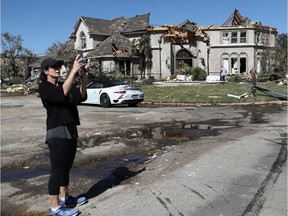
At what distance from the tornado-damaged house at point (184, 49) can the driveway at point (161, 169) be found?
30509 mm

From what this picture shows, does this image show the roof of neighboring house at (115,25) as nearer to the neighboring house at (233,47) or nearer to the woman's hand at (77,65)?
the neighboring house at (233,47)

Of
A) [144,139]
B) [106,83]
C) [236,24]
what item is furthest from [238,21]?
[144,139]

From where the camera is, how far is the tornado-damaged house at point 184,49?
41.8m

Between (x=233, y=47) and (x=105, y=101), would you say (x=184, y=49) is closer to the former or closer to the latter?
(x=233, y=47)

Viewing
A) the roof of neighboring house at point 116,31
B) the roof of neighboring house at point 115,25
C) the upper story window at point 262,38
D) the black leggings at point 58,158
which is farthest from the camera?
the roof of neighboring house at point 115,25

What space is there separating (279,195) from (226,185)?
0.76 metres

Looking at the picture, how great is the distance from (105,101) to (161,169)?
12.7 metres

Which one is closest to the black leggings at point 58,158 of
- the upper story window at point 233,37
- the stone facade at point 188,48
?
the stone facade at point 188,48

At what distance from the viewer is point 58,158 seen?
4367mm

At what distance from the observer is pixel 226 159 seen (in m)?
7.09

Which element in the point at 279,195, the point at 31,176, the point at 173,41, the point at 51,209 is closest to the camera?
the point at 51,209

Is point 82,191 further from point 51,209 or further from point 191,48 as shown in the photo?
point 191,48

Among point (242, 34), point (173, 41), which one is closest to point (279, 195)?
point (173, 41)

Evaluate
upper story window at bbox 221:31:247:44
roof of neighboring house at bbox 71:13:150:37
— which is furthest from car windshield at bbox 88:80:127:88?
upper story window at bbox 221:31:247:44
